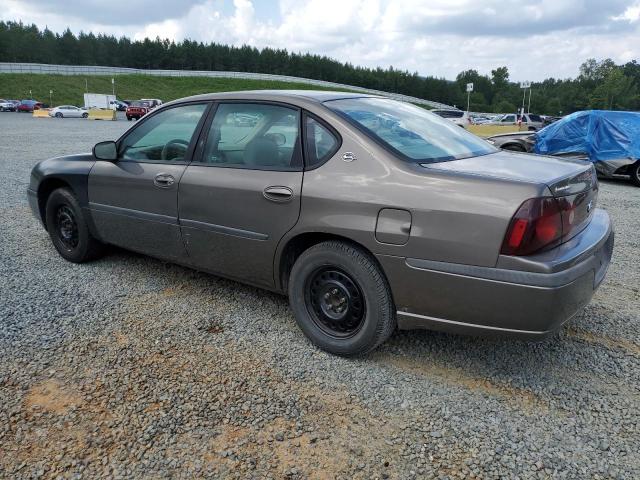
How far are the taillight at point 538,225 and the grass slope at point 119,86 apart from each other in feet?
169

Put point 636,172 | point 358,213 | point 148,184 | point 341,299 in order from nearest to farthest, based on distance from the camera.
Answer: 1. point 358,213
2. point 341,299
3. point 148,184
4. point 636,172

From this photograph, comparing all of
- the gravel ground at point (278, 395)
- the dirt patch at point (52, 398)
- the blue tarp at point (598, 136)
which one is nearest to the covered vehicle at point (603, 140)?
the blue tarp at point (598, 136)

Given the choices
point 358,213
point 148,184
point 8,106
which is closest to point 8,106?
point 8,106

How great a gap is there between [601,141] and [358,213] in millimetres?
10021

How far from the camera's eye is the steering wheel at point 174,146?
373 cm

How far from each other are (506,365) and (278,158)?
1.87m

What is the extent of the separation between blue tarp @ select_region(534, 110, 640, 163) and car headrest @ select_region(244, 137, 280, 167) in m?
9.57

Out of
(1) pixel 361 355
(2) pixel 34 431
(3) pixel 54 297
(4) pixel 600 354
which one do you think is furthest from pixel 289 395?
(3) pixel 54 297

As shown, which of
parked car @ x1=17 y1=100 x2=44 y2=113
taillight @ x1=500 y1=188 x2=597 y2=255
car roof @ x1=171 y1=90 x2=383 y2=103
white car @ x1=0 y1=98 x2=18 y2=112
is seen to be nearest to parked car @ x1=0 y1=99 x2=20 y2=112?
white car @ x1=0 y1=98 x2=18 y2=112

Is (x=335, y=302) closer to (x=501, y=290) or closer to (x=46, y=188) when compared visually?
(x=501, y=290)

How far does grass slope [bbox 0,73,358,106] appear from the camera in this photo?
61.8 metres

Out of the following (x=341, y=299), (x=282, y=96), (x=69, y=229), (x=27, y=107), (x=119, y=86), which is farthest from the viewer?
(x=119, y=86)

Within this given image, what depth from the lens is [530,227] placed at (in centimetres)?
241

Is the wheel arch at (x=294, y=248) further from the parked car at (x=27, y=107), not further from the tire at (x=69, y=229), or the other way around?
the parked car at (x=27, y=107)
